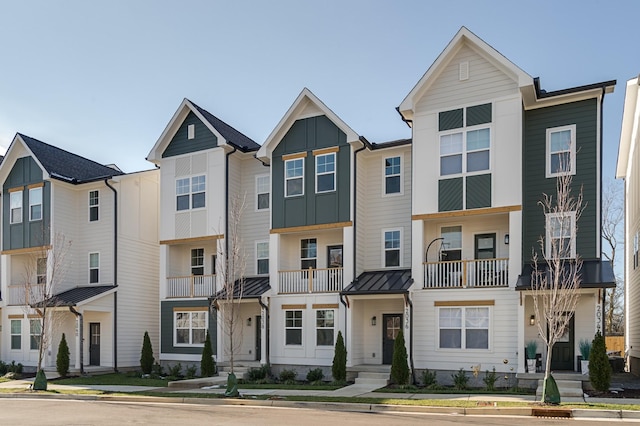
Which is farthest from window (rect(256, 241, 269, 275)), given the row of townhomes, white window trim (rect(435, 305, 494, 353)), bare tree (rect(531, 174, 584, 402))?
bare tree (rect(531, 174, 584, 402))

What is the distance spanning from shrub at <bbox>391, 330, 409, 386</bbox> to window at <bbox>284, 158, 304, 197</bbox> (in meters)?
7.52

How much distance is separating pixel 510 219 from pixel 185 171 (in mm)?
14678

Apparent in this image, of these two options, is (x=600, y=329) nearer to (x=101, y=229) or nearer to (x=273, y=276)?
(x=273, y=276)

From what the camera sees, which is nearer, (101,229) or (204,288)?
(204,288)

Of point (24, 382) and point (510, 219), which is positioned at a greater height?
point (510, 219)

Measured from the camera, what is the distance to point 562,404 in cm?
1466

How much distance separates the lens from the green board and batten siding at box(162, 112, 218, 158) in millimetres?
26250

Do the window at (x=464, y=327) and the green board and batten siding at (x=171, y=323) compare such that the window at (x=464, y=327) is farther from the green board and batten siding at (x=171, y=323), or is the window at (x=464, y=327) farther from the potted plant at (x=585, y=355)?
the green board and batten siding at (x=171, y=323)

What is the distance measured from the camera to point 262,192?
26.4 m

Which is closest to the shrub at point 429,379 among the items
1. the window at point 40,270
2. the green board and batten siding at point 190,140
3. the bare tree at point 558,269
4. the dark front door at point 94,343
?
the bare tree at point 558,269

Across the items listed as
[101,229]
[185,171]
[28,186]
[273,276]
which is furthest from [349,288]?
[28,186]

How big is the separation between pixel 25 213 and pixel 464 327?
22.8m

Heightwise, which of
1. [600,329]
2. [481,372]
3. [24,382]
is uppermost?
[600,329]

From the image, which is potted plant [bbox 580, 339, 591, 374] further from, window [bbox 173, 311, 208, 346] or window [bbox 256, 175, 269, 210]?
window [bbox 173, 311, 208, 346]
